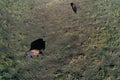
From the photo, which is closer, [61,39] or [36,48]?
[36,48]

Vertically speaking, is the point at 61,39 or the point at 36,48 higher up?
the point at 61,39

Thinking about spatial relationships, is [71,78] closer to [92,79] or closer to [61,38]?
[92,79]

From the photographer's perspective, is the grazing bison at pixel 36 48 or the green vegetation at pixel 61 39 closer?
the green vegetation at pixel 61 39

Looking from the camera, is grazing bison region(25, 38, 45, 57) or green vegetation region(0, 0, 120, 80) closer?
green vegetation region(0, 0, 120, 80)
